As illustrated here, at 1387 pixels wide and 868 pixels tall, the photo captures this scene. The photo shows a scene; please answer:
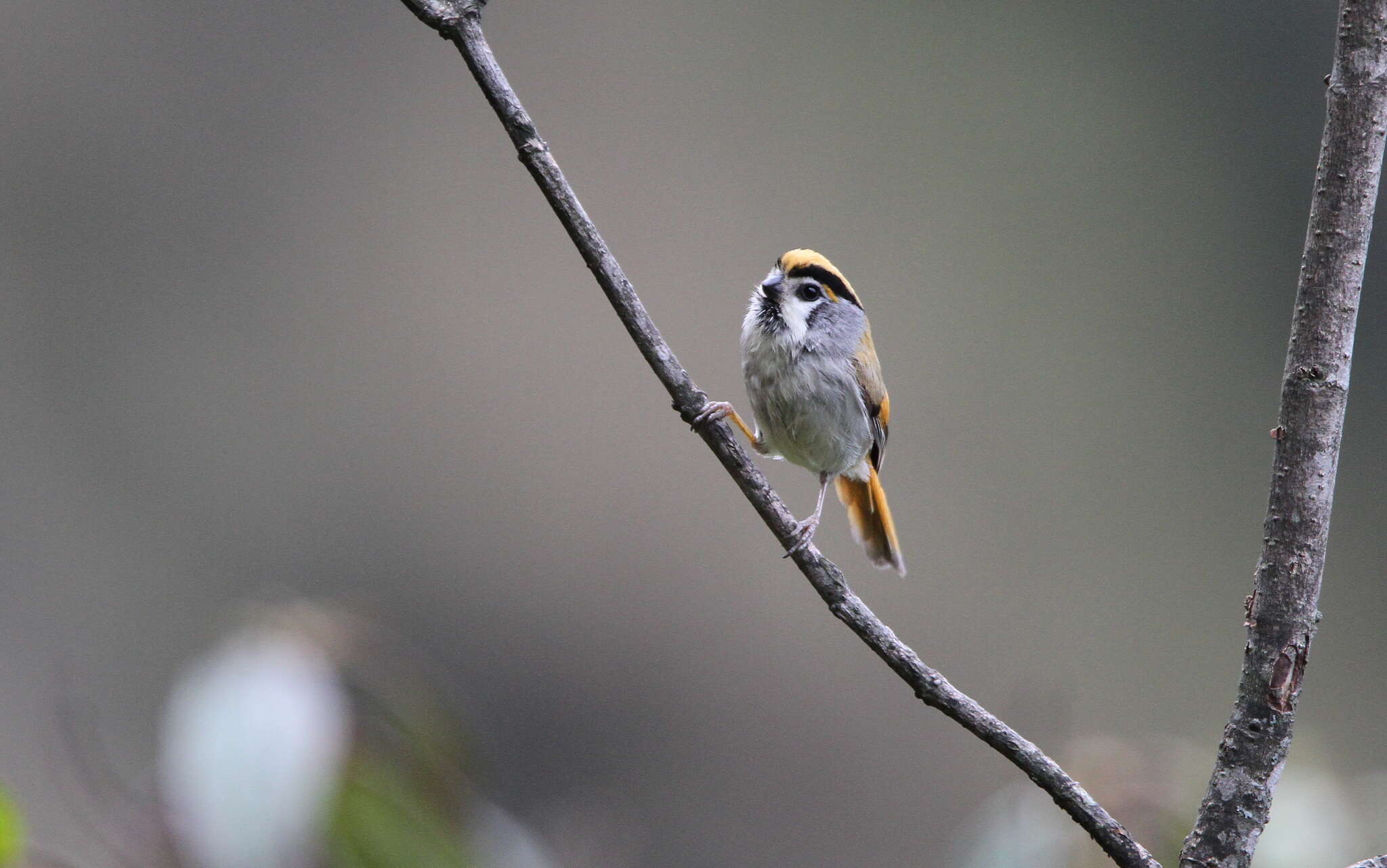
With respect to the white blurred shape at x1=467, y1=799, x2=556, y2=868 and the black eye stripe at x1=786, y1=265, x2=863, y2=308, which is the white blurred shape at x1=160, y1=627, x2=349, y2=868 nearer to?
the white blurred shape at x1=467, y1=799, x2=556, y2=868

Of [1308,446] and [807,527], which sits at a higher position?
[807,527]

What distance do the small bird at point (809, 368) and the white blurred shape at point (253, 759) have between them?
2.66 feet

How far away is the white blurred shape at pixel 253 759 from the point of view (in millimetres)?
948

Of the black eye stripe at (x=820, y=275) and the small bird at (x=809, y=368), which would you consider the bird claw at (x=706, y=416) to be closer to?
the small bird at (x=809, y=368)

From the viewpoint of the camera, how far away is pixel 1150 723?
312cm

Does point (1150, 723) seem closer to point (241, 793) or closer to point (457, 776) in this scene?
point (457, 776)

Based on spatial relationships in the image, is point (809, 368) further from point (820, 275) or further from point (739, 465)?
point (739, 465)

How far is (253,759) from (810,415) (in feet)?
3.38

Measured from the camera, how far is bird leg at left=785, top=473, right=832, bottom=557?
93 cm

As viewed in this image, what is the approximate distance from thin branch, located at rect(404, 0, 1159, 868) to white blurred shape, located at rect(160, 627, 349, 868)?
499mm

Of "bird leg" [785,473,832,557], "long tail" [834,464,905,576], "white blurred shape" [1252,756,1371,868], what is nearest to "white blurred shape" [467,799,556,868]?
"bird leg" [785,473,832,557]

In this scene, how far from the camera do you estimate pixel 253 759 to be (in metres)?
0.99

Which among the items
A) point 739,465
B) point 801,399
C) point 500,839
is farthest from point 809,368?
point 500,839

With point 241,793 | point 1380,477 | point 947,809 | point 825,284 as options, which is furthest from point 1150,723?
point 241,793
